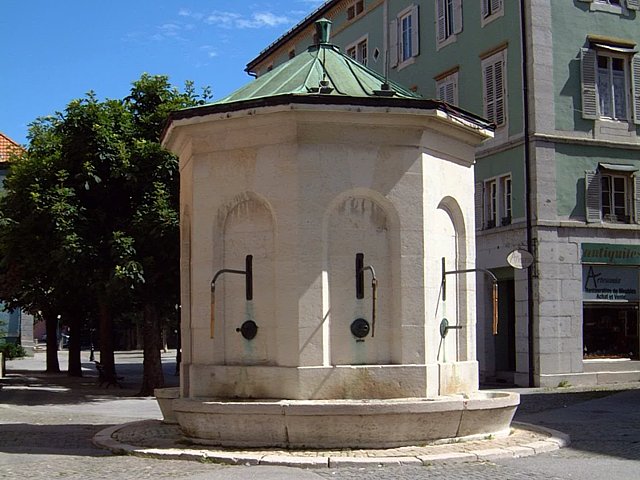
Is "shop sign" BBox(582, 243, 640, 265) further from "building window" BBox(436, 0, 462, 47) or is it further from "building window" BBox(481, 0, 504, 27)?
"building window" BBox(436, 0, 462, 47)

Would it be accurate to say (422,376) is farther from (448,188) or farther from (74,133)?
(74,133)

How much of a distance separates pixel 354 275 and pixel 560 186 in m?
15.9

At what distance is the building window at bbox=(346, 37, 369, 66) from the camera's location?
3544 cm

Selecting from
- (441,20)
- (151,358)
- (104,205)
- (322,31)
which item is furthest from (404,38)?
(322,31)

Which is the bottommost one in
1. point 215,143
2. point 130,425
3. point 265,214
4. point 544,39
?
point 130,425

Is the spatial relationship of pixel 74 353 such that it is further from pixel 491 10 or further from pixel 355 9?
pixel 491 10

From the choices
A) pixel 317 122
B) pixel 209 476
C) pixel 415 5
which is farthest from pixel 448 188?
pixel 415 5

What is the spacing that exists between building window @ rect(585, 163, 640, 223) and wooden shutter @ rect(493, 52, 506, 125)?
10.4 feet

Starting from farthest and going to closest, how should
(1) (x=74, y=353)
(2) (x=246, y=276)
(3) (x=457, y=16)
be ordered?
(1) (x=74, y=353) → (3) (x=457, y=16) → (2) (x=246, y=276)

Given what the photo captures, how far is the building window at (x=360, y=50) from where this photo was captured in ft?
116

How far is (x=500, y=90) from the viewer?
2670 centimetres

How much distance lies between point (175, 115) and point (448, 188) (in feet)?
12.6

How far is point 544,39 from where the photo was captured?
83.4 ft

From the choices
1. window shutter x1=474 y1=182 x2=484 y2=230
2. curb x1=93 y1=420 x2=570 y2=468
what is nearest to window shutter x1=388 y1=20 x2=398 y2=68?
window shutter x1=474 y1=182 x2=484 y2=230
